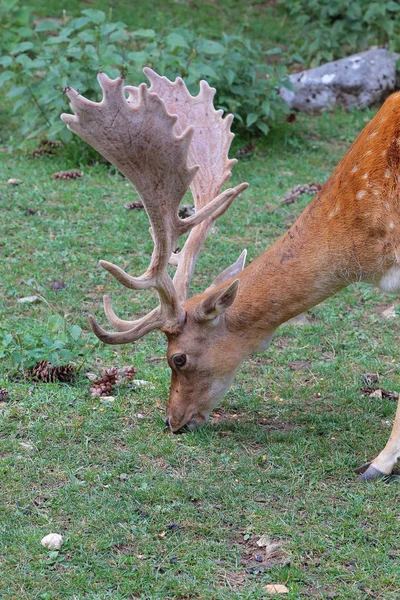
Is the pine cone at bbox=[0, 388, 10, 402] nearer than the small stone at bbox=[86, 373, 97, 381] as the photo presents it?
Yes

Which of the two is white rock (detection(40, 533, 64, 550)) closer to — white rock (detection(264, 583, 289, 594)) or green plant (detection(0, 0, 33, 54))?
white rock (detection(264, 583, 289, 594))

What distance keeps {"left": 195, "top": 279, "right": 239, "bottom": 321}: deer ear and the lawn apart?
2.05ft

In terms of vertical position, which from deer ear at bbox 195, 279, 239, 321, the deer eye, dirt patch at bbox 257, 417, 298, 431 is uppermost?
deer ear at bbox 195, 279, 239, 321

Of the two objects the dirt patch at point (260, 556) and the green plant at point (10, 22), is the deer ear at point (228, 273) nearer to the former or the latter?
the dirt patch at point (260, 556)

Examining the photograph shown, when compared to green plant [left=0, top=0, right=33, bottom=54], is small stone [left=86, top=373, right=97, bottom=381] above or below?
above

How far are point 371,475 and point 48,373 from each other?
1.89 metres

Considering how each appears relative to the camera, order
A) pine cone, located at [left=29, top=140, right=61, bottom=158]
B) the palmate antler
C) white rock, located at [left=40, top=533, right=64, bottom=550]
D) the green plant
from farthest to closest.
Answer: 1. the green plant
2. pine cone, located at [left=29, top=140, right=61, bottom=158]
3. the palmate antler
4. white rock, located at [left=40, top=533, right=64, bottom=550]

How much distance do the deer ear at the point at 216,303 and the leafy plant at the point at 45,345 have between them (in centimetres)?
99

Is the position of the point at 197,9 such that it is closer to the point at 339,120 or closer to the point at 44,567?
the point at 339,120

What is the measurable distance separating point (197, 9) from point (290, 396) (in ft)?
30.9

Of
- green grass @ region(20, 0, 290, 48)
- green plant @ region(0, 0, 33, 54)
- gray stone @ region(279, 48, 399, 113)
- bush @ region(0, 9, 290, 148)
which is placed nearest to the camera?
bush @ region(0, 9, 290, 148)

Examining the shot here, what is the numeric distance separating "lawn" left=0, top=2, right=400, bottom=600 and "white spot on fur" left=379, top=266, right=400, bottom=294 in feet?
2.62

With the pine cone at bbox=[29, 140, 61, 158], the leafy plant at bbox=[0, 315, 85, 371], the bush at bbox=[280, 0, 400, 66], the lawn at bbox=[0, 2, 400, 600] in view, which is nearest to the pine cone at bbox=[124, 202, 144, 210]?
the lawn at bbox=[0, 2, 400, 600]

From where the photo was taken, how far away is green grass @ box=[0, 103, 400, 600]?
12.0ft
